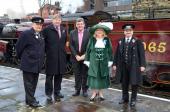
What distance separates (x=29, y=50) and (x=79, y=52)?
4.73ft

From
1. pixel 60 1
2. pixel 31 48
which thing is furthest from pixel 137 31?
pixel 60 1

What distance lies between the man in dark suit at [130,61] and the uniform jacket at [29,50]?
1.78 m

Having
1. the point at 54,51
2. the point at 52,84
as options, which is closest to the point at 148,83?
the point at 52,84

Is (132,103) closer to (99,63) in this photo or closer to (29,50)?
(99,63)

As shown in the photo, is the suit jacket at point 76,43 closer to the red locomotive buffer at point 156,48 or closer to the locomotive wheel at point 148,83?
the red locomotive buffer at point 156,48

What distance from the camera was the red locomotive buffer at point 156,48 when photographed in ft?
31.2

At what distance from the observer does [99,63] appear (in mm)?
7379

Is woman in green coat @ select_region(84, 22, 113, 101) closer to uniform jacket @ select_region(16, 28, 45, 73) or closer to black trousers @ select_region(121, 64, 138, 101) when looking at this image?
black trousers @ select_region(121, 64, 138, 101)

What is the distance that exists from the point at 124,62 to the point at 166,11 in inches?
135

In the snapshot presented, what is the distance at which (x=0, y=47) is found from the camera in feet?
55.6

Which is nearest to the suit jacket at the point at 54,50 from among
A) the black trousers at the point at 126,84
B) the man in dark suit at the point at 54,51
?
the man in dark suit at the point at 54,51

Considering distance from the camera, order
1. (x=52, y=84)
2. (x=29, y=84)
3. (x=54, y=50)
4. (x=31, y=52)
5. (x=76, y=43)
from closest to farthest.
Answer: (x=31, y=52) → (x=29, y=84) → (x=54, y=50) → (x=52, y=84) → (x=76, y=43)

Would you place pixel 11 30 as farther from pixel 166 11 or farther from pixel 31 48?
pixel 31 48

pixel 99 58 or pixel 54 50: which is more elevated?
pixel 54 50
